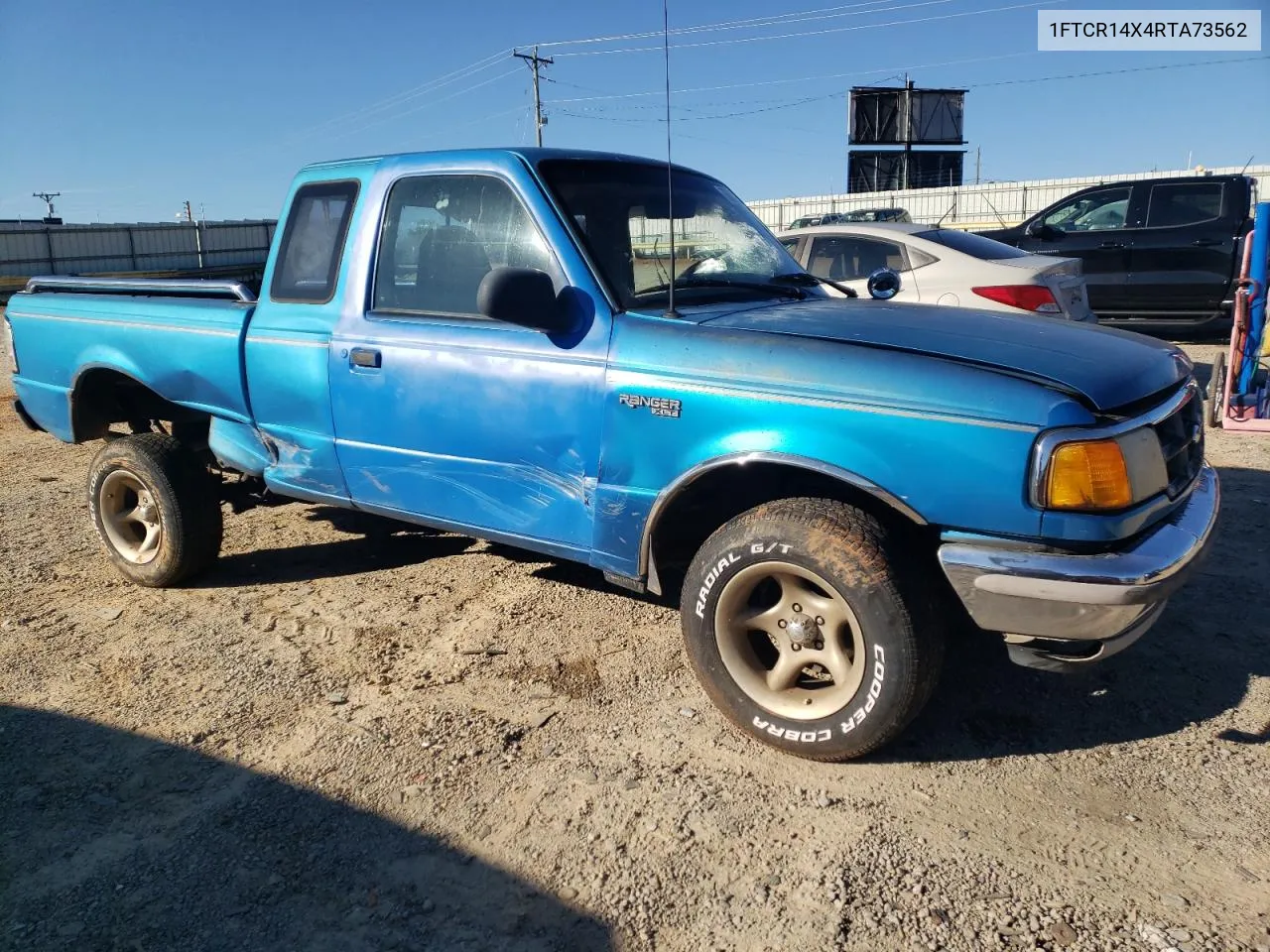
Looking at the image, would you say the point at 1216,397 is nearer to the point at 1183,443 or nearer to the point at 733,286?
the point at 1183,443

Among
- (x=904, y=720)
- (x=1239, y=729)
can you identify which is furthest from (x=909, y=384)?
(x=1239, y=729)

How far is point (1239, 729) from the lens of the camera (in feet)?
10.4

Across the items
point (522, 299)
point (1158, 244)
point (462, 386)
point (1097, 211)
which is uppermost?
point (1097, 211)

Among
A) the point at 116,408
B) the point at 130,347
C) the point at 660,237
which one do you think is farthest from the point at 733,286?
the point at 116,408

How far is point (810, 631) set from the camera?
3037 millimetres

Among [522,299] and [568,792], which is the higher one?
[522,299]

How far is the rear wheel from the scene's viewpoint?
7277mm

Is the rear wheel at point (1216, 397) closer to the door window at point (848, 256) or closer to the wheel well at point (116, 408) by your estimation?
the door window at point (848, 256)

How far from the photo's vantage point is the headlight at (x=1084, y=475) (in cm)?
258

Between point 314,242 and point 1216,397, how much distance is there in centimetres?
674

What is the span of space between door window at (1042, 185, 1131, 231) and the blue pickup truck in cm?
884

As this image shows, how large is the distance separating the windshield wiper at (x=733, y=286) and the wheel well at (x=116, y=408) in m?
2.63

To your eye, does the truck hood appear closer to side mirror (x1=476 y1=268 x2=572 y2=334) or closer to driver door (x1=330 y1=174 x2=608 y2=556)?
side mirror (x1=476 y1=268 x2=572 y2=334)

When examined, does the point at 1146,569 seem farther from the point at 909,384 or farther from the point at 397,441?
the point at 397,441
